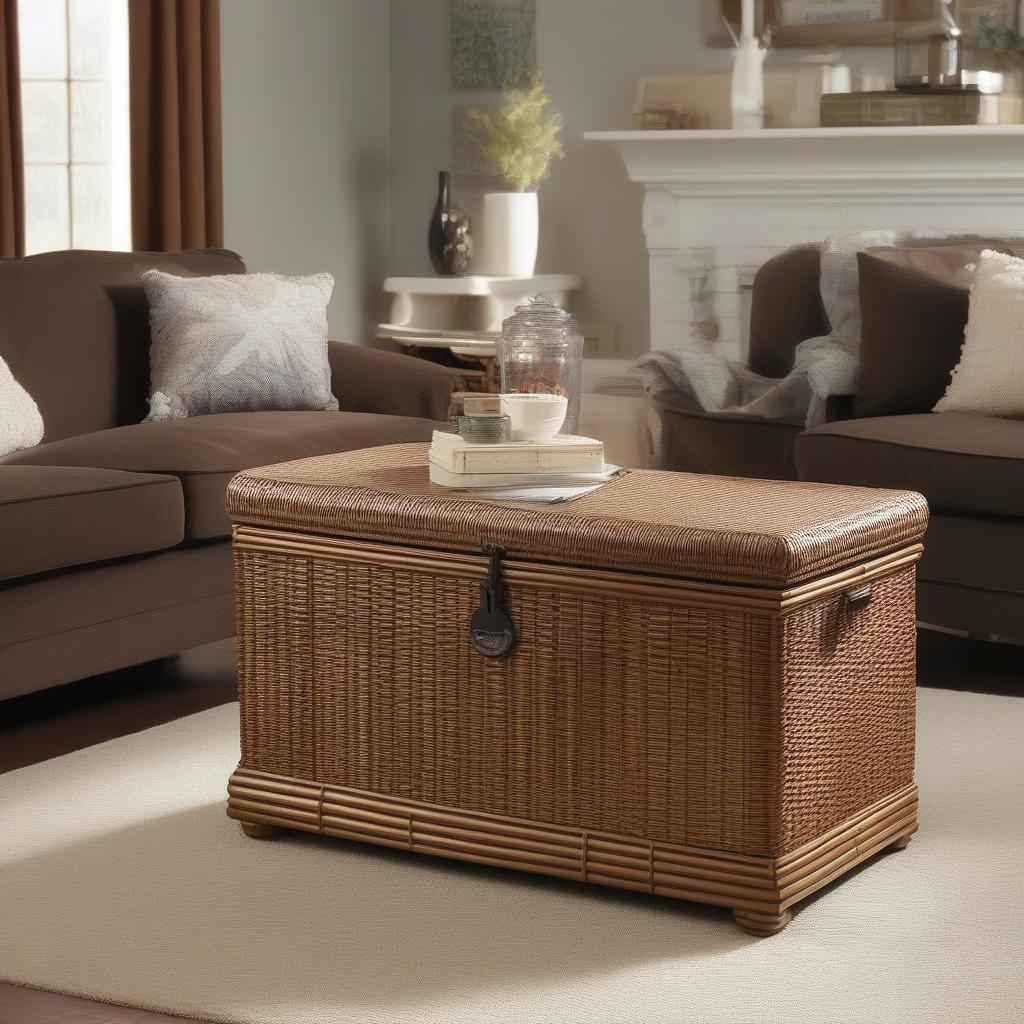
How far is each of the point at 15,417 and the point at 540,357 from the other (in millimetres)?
1195

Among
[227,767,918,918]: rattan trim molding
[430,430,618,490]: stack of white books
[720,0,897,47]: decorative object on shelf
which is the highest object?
[720,0,897,47]: decorative object on shelf

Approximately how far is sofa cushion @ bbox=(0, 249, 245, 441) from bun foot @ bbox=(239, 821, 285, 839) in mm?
A: 1595

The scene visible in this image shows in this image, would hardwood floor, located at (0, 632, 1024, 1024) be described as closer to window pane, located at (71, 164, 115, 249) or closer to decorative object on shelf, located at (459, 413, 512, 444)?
decorative object on shelf, located at (459, 413, 512, 444)

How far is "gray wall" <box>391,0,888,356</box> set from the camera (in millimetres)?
5906

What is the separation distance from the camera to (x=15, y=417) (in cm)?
346

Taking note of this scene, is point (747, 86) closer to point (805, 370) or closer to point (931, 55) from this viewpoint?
point (931, 55)

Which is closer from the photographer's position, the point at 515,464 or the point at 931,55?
the point at 515,464

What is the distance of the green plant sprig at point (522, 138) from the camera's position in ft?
19.1

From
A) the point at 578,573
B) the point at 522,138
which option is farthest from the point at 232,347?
the point at 522,138

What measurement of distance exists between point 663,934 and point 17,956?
2.53 ft

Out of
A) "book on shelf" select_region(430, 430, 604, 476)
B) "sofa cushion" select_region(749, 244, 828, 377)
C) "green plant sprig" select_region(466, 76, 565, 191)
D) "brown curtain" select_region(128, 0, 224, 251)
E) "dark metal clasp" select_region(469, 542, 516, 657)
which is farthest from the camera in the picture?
"green plant sprig" select_region(466, 76, 565, 191)

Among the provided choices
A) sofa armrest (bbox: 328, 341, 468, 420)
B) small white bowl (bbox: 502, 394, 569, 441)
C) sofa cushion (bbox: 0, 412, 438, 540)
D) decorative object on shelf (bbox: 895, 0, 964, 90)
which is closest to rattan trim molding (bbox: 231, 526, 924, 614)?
small white bowl (bbox: 502, 394, 569, 441)

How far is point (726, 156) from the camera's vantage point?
5.50m

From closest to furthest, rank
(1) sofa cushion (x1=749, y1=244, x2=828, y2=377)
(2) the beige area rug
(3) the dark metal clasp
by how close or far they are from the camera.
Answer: (2) the beige area rug < (3) the dark metal clasp < (1) sofa cushion (x1=749, y1=244, x2=828, y2=377)
